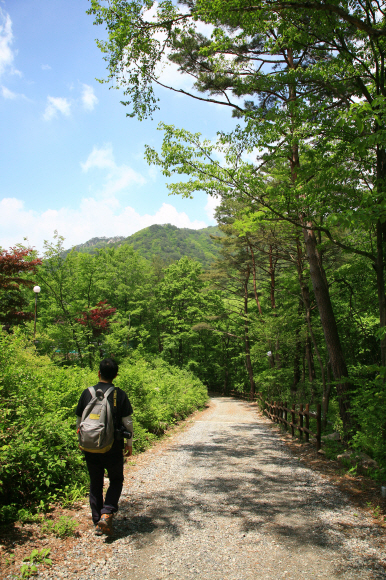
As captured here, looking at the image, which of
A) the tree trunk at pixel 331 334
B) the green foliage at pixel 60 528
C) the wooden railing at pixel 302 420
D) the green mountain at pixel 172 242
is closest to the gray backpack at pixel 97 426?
the green foliage at pixel 60 528

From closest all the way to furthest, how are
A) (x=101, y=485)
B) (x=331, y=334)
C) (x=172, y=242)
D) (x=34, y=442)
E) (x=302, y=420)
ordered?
(x=101, y=485) → (x=34, y=442) → (x=331, y=334) → (x=302, y=420) → (x=172, y=242)

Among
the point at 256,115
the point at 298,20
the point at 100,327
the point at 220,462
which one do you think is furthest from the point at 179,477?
the point at 100,327

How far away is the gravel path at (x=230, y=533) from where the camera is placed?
2559 mm

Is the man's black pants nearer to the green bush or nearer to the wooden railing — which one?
the green bush

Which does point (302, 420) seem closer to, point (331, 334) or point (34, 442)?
point (331, 334)

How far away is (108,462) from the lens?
318 centimetres

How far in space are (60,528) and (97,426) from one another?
36.7 inches

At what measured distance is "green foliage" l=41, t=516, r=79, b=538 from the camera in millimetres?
2949

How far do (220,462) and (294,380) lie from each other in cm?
972

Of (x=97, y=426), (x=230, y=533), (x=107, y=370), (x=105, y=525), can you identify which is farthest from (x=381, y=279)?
(x=105, y=525)

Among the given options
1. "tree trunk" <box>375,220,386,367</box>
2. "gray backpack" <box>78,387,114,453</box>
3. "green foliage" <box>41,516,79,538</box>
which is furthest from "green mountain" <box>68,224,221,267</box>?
"green foliage" <box>41,516,79,538</box>

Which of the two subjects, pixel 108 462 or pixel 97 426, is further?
pixel 108 462

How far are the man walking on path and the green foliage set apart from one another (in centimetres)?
21

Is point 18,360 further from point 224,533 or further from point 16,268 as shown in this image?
point 16,268
